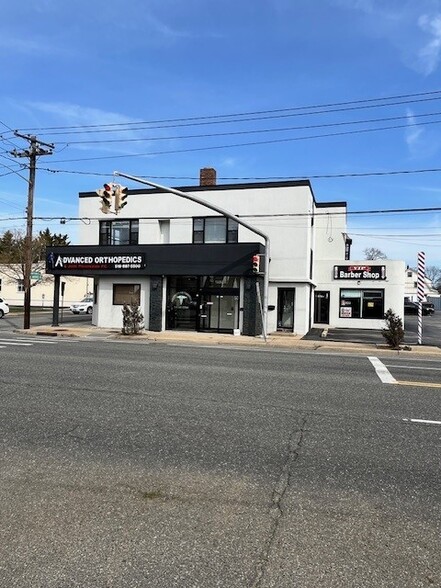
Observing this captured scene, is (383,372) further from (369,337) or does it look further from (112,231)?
(112,231)

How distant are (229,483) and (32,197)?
25.5m

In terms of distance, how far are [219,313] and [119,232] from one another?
25.7ft

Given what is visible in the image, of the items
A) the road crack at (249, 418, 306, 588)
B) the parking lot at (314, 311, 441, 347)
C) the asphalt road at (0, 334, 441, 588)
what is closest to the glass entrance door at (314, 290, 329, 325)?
the parking lot at (314, 311, 441, 347)

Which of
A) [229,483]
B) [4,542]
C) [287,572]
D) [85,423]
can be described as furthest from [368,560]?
[85,423]

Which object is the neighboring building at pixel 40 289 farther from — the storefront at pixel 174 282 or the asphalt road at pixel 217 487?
the asphalt road at pixel 217 487

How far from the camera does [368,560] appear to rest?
3.36 m

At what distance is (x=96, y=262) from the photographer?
2695cm

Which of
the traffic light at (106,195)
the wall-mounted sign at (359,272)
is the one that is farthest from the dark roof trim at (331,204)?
the traffic light at (106,195)

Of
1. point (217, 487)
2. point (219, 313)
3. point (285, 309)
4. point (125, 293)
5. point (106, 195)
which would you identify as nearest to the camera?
point (217, 487)

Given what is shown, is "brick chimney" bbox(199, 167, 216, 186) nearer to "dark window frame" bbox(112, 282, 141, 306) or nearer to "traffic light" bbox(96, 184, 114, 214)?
"dark window frame" bbox(112, 282, 141, 306)

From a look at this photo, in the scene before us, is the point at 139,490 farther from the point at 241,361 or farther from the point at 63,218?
the point at 63,218

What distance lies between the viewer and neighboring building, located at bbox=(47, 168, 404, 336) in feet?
82.5

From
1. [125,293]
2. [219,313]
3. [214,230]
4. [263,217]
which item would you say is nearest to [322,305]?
[263,217]

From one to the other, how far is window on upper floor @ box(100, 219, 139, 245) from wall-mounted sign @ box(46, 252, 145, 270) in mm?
1898
